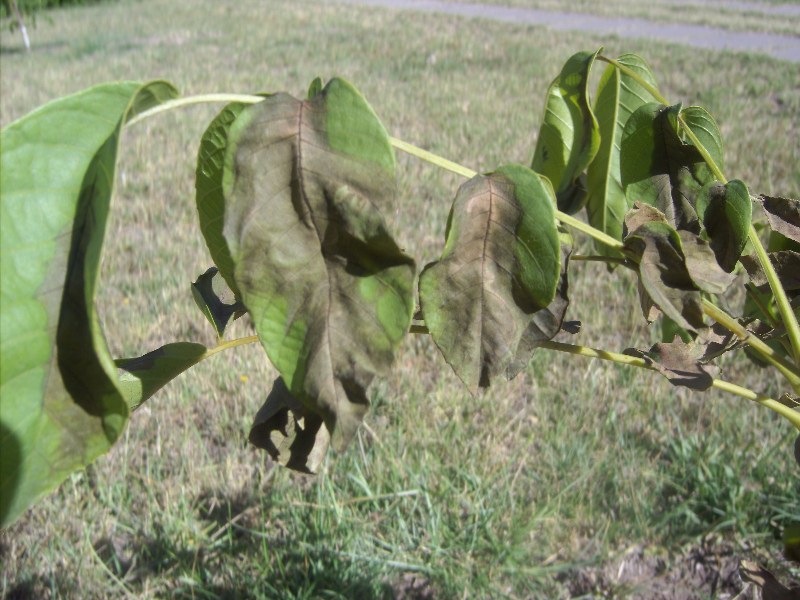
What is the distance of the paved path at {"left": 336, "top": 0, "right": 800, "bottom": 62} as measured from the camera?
7.57 m

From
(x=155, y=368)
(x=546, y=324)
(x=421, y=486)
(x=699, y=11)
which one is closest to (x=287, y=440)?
(x=155, y=368)

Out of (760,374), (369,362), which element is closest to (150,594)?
(369,362)

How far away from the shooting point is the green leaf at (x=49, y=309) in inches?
12.7

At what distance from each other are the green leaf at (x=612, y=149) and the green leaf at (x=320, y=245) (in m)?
0.27

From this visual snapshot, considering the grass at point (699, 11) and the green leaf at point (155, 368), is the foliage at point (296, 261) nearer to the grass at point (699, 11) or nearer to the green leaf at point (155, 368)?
the green leaf at point (155, 368)

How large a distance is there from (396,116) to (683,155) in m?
4.34

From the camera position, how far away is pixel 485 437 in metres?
1.80

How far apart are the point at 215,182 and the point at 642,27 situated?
9.70m

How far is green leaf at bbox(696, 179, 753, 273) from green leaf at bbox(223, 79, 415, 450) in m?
0.24

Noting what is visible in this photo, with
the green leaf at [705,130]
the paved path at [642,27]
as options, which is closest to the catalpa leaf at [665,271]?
the green leaf at [705,130]

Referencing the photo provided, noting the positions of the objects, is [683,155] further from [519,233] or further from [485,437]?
[485,437]

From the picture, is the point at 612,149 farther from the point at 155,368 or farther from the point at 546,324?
the point at 155,368

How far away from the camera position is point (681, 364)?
1.82ft

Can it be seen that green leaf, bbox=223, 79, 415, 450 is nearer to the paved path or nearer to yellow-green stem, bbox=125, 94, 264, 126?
yellow-green stem, bbox=125, 94, 264, 126
